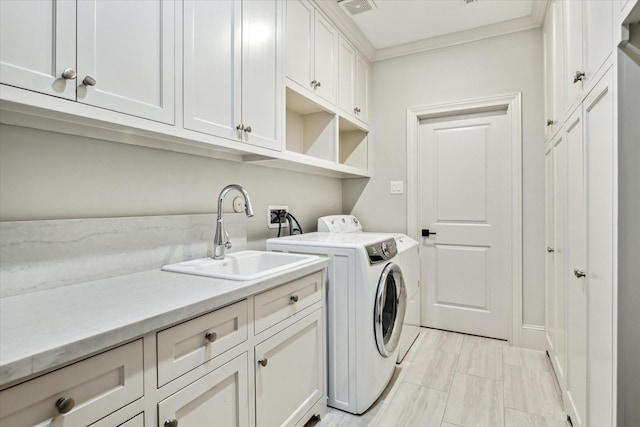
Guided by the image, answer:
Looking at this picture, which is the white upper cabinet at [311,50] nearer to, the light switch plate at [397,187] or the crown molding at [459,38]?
the crown molding at [459,38]

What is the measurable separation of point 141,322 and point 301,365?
0.90 m

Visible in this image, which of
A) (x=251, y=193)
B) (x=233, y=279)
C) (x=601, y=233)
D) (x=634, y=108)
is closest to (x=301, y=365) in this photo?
(x=233, y=279)

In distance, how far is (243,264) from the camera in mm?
1728

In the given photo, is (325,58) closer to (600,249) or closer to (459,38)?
(459,38)

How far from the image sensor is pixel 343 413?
5.74 ft

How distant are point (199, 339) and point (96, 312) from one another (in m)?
0.29

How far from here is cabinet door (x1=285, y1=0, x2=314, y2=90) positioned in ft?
6.16

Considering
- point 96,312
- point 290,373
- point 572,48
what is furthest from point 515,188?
point 96,312

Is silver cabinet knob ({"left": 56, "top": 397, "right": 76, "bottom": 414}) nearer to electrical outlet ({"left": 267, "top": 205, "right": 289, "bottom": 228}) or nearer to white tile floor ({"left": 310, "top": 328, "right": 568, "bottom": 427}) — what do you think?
white tile floor ({"left": 310, "top": 328, "right": 568, "bottom": 427})

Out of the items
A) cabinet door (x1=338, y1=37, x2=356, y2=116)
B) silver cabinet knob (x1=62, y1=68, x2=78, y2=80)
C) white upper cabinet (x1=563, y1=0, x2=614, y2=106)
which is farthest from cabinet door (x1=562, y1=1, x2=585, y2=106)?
silver cabinet knob (x1=62, y1=68, x2=78, y2=80)

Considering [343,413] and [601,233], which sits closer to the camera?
[601,233]

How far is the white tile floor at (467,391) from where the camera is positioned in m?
1.70

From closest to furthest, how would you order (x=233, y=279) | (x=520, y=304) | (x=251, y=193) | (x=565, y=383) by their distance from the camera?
(x=233, y=279)
(x=565, y=383)
(x=251, y=193)
(x=520, y=304)

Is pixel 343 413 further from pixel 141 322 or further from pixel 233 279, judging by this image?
pixel 141 322
